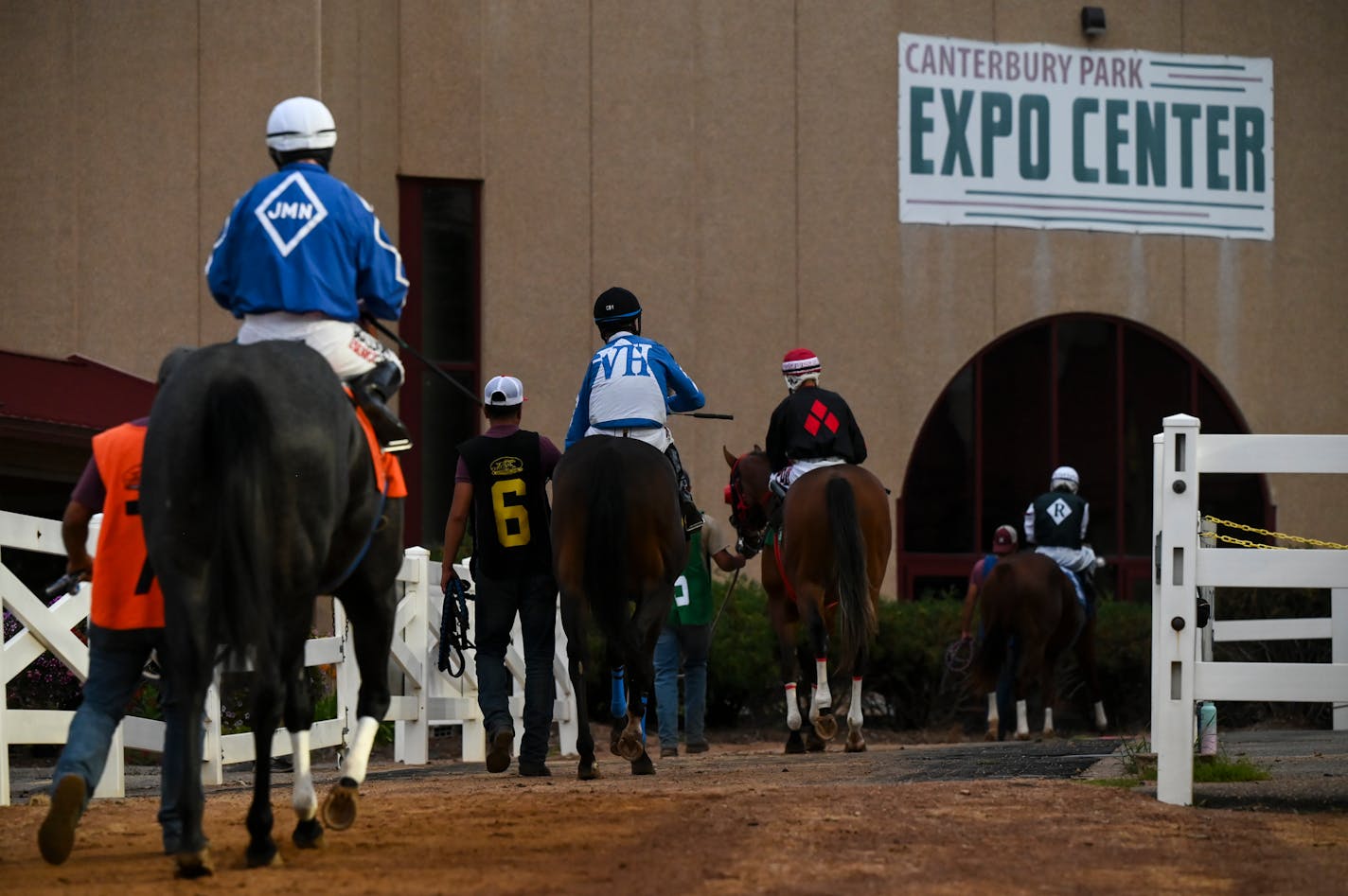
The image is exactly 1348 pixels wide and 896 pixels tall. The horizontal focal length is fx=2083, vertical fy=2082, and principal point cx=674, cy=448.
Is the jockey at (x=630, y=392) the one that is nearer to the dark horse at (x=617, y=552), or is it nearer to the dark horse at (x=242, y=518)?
the dark horse at (x=617, y=552)

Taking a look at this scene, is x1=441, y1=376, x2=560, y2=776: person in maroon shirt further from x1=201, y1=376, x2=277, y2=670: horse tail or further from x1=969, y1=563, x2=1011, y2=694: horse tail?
x1=969, y1=563, x2=1011, y2=694: horse tail

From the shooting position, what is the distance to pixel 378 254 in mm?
7344

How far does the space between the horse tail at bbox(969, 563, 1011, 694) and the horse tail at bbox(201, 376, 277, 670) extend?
41.0ft

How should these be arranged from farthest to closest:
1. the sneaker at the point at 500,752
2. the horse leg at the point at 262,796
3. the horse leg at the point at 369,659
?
the sneaker at the point at 500,752 < the horse leg at the point at 369,659 < the horse leg at the point at 262,796

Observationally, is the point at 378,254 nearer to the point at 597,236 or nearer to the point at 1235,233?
the point at 597,236

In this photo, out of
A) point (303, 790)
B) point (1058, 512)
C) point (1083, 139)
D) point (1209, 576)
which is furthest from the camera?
point (1083, 139)

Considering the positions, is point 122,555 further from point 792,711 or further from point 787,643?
point 787,643

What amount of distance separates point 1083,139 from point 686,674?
39.5 feet

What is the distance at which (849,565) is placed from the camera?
43.2 feet

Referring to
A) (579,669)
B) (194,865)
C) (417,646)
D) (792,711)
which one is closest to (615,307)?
(579,669)

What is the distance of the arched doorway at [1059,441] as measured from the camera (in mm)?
24266

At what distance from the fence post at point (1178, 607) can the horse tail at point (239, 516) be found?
3984 millimetres

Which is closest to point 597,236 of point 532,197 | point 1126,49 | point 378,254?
point 532,197

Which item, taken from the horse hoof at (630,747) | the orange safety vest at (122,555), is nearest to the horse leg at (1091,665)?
the horse hoof at (630,747)
